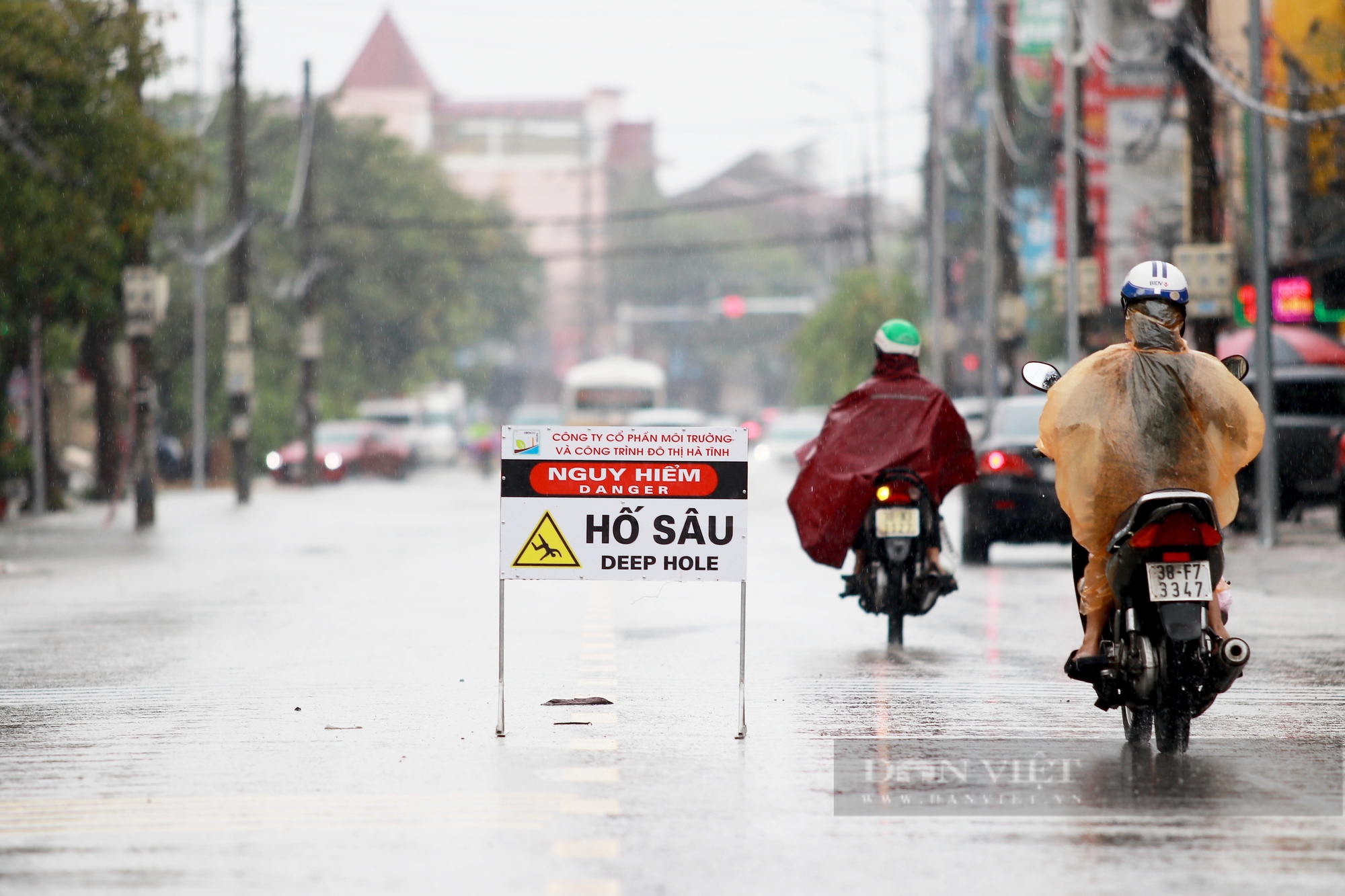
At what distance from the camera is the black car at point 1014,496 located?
63.6 feet

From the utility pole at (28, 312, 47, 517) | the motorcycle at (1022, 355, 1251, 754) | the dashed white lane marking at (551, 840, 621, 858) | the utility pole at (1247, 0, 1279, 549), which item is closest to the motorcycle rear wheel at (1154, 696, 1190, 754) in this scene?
the motorcycle at (1022, 355, 1251, 754)

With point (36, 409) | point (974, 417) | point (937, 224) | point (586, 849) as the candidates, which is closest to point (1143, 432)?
point (586, 849)

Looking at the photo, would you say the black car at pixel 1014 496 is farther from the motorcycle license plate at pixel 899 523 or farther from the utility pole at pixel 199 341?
the utility pole at pixel 199 341

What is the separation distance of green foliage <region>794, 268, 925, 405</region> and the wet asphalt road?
52.5m

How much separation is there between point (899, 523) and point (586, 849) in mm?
6351

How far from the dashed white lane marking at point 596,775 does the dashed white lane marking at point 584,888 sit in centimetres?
166

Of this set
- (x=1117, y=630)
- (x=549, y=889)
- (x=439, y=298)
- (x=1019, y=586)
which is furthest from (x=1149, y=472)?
(x=439, y=298)

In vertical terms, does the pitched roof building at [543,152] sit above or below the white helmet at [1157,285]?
above

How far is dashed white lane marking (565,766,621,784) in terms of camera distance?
771 cm

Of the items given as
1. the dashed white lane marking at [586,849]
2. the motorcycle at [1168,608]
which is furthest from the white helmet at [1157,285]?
the dashed white lane marking at [586,849]

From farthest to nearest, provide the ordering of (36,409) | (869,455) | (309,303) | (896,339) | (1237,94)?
(309,303)
(36,409)
(1237,94)
(896,339)
(869,455)

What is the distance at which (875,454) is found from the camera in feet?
41.7

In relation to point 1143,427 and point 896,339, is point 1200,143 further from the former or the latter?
point 1143,427

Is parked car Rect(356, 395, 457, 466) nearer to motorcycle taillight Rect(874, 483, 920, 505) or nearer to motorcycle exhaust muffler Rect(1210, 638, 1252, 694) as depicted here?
motorcycle taillight Rect(874, 483, 920, 505)
